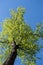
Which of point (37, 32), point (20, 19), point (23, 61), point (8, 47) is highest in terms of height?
point (20, 19)

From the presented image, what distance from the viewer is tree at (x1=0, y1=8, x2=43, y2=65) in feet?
27.7

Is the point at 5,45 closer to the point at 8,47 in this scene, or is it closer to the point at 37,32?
the point at 8,47

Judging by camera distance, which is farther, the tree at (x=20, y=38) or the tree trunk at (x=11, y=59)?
the tree at (x=20, y=38)

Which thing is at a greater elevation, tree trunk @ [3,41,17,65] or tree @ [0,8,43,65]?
tree @ [0,8,43,65]

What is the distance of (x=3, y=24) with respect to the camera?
941 cm

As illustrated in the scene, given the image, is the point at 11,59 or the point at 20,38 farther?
the point at 20,38

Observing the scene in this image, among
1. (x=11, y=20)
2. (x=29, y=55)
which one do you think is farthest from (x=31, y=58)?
(x=11, y=20)

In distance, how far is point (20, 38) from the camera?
8.63 m

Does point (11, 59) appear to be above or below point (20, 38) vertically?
below

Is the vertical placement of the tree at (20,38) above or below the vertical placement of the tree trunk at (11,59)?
above

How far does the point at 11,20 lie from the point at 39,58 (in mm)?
2192

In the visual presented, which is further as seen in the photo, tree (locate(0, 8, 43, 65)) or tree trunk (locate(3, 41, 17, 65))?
tree (locate(0, 8, 43, 65))

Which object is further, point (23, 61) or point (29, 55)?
point (23, 61)

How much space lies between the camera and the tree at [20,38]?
844cm
